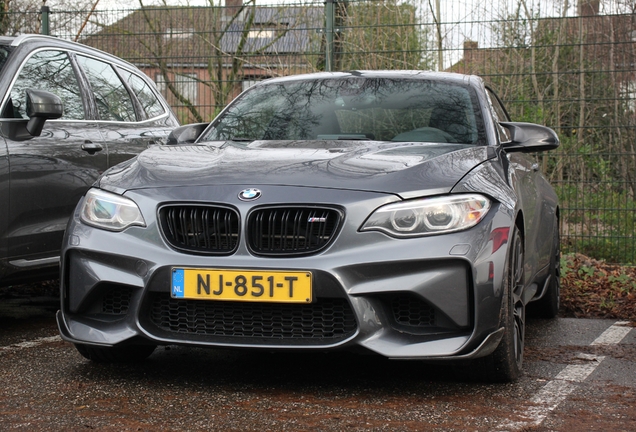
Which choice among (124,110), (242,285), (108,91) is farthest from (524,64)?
(242,285)

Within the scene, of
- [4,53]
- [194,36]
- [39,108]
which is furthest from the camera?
[194,36]

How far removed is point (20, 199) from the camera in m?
5.14

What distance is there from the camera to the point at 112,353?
171 inches

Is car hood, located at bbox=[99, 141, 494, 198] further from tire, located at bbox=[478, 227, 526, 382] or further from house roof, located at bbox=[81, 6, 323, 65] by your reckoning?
house roof, located at bbox=[81, 6, 323, 65]

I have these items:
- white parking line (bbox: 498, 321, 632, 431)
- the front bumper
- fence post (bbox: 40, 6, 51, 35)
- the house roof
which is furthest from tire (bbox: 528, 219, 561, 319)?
fence post (bbox: 40, 6, 51, 35)

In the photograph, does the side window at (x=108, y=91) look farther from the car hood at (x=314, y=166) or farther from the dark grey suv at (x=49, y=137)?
the car hood at (x=314, y=166)

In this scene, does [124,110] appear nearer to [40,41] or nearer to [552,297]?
[40,41]

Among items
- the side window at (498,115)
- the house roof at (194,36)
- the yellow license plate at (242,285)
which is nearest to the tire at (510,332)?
the yellow license plate at (242,285)

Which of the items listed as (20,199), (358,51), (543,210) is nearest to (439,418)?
(543,210)

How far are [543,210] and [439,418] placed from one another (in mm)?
2413

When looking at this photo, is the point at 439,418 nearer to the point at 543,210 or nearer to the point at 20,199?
the point at 543,210

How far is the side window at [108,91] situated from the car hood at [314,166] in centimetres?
177

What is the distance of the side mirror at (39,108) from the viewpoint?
16.6 ft

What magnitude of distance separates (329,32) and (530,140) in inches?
226
